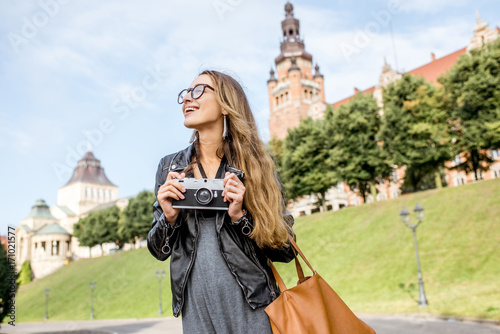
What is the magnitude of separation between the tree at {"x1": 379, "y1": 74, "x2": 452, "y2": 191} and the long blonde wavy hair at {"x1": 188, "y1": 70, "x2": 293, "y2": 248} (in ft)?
111

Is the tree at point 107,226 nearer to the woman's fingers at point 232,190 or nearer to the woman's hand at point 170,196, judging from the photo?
the woman's hand at point 170,196

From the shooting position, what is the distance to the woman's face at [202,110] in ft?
7.94

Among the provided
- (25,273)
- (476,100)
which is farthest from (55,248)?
(476,100)

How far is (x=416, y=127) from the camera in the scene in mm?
33594

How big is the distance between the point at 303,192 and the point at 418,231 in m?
16.5

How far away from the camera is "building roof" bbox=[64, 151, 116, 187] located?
5014 inches

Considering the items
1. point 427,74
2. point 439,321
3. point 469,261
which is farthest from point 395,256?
Result: point 427,74

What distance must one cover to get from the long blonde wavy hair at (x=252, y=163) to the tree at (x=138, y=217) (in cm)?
6176

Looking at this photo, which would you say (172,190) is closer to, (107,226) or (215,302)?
(215,302)

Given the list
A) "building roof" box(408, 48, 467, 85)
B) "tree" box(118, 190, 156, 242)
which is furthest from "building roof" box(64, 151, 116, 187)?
"building roof" box(408, 48, 467, 85)

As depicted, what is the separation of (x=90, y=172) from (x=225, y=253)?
137675mm

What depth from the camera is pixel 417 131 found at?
3350 cm

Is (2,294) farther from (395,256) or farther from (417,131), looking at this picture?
(417,131)

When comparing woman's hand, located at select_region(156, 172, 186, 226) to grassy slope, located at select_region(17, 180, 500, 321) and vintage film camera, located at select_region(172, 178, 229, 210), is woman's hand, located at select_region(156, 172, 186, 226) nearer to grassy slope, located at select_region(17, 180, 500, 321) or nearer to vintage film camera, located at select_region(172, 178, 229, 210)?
vintage film camera, located at select_region(172, 178, 229, 210)
